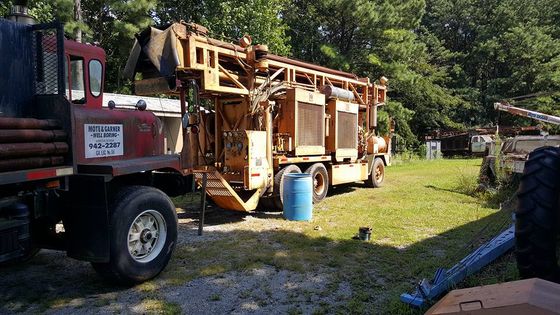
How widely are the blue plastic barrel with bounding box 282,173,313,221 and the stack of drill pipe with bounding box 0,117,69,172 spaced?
4.89 meters

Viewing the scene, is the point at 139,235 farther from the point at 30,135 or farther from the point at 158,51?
the point at 158,51

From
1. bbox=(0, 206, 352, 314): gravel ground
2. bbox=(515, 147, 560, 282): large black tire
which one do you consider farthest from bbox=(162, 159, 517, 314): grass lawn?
bbox=(515, 147, 560, 282): large black tire

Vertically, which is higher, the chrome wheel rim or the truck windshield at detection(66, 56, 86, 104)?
the truck windshield at detection(66, 56, 86, 104)

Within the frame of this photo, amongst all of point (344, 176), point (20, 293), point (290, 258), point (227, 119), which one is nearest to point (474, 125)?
point (344, 176)

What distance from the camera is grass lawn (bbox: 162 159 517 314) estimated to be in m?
4.97

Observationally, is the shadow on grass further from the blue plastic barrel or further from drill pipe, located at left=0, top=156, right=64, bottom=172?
drill pipe, located at left=0, top=156, right=64, bottom=172

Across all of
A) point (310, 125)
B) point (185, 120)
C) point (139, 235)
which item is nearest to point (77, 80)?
point (185, 120)

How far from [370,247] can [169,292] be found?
3.06 m

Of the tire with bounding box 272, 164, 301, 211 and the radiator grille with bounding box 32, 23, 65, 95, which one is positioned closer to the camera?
the radiator grille with bounding box 32, 23, 65, 95

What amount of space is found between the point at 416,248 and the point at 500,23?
40584mm

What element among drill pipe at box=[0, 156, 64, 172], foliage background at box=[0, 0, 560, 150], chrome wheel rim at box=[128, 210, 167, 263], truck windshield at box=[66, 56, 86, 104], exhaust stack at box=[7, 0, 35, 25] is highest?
foliage background at box=[0, 0, 560, 150]

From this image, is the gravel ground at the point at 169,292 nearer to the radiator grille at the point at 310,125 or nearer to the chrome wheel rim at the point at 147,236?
the chrome wheel rim at the point at 147,236

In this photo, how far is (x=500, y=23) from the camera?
133 ft

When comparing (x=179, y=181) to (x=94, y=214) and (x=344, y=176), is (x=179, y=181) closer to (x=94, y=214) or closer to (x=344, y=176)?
(x=94, y=214)
